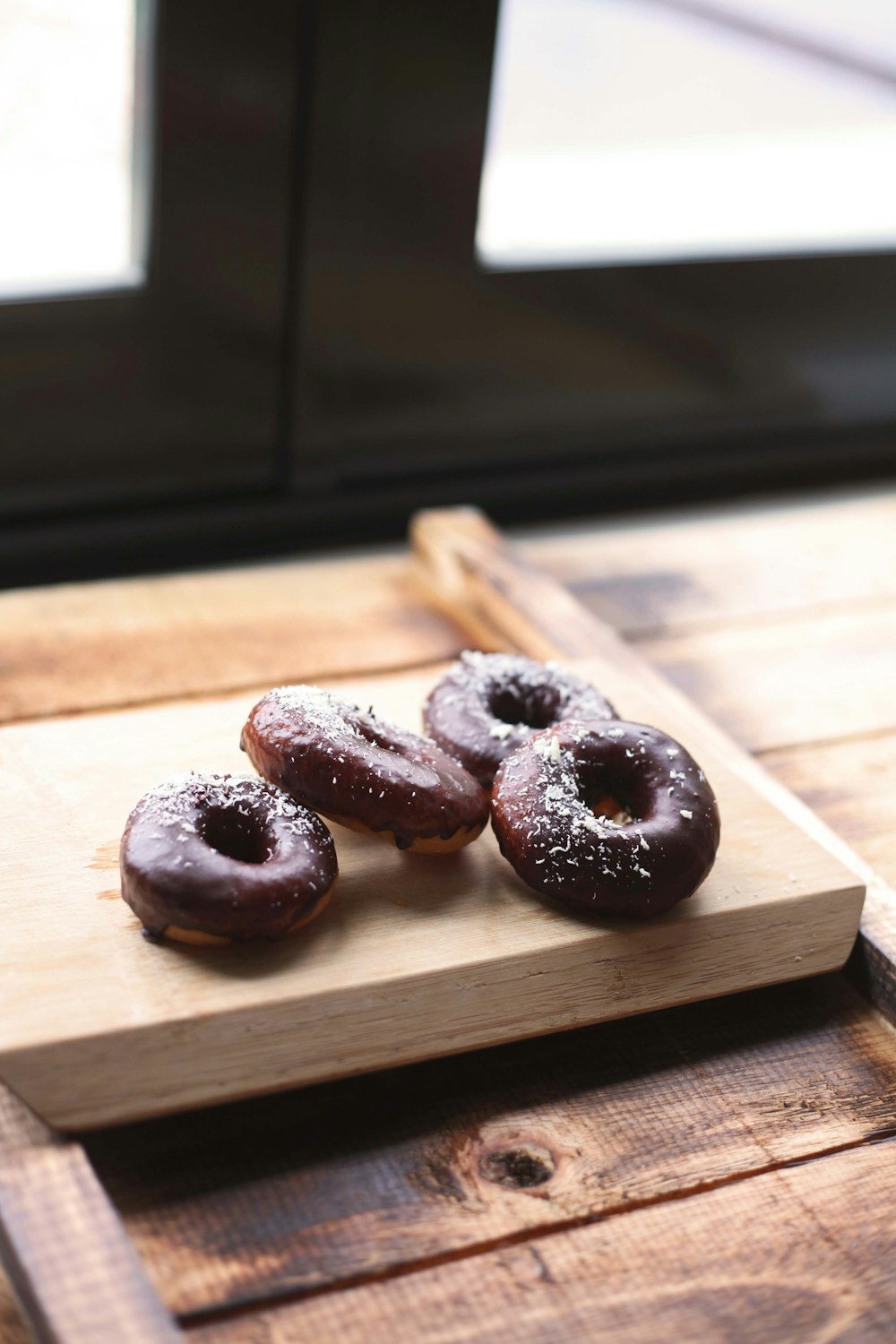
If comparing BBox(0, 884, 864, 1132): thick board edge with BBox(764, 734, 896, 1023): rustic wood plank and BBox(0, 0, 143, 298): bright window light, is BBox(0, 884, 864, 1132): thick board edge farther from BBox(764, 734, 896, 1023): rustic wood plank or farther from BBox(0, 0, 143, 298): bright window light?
BBox(0, 0, 143, 298): bright window light

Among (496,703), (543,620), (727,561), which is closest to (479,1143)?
(496,703)

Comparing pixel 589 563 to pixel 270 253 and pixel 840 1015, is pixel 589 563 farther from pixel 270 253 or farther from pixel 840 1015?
pixel 840 1015

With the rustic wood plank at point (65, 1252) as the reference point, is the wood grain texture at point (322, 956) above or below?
above

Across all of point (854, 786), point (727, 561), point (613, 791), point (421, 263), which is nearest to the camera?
point (613, 791)

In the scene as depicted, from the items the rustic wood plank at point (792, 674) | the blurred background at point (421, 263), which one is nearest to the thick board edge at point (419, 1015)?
the rustic wood plank at point (792, 674)

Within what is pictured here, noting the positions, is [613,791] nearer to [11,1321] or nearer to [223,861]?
[223,861]

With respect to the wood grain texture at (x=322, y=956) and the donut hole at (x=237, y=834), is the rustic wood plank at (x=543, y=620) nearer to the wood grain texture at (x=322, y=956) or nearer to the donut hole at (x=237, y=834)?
the wood grain texture at (x=322, y=956)
